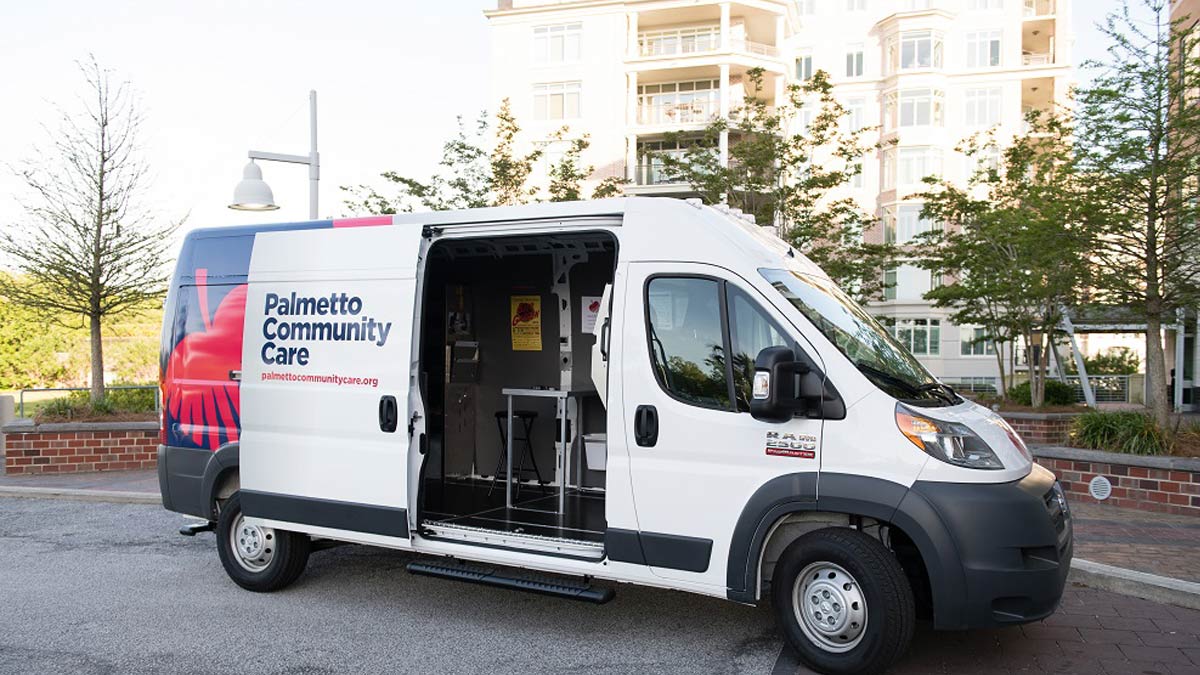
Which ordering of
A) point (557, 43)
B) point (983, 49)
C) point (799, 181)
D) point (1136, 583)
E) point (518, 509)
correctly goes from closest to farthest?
point (1136, 583)
point (518, 509)
point (799, 181)
point (557, 43)
point (983, 49)

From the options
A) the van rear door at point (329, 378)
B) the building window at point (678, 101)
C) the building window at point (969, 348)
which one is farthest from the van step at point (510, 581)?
the building window at point (969, 348)

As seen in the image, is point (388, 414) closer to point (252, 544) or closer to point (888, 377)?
point (252, 544)

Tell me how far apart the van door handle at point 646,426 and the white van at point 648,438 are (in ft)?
0.04

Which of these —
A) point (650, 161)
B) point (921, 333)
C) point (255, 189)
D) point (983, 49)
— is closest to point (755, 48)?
point (650, 161)

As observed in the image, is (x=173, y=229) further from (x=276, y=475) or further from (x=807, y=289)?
(x=807, y=289)

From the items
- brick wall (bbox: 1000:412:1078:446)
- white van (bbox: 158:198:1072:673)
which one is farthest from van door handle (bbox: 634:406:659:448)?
brick wall (bbox: 1000:412:1078:446)

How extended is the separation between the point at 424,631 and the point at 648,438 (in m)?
1.98

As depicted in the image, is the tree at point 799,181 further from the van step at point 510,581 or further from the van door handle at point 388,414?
the van step at point 510,581

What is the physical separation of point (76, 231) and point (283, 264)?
958 cm

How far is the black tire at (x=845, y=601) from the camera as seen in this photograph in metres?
4.72

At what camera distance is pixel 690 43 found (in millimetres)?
39656

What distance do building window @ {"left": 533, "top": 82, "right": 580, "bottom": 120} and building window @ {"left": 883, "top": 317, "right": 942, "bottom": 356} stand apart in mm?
17397

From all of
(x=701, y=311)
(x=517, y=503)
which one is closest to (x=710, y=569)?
(x=701, y=311)

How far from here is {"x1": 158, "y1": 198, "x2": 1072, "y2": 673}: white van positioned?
4750mm
